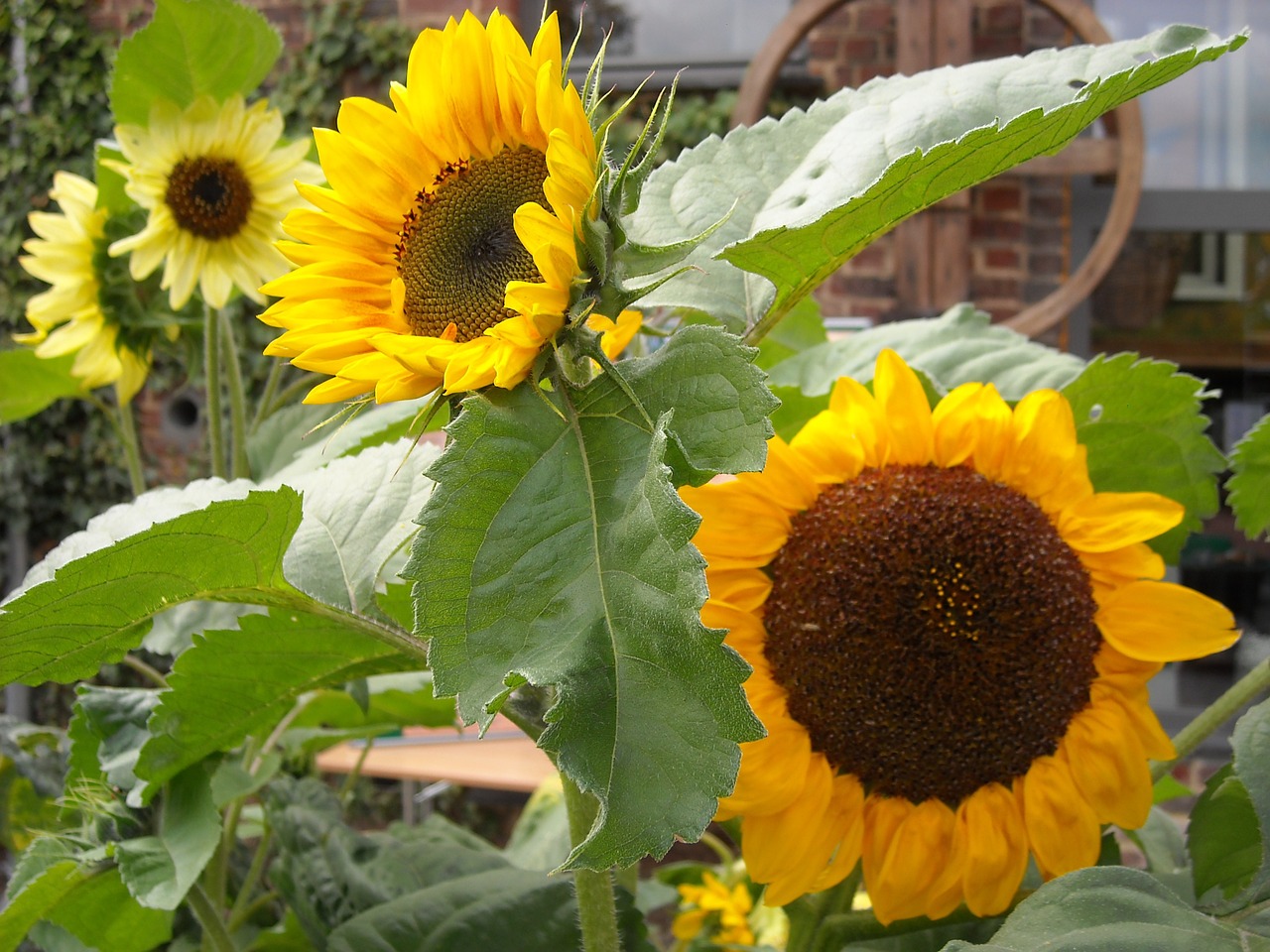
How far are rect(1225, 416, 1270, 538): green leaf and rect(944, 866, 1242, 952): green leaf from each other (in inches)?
6.0

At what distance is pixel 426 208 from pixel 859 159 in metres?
0.11

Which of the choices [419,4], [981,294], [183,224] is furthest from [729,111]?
[183,224]

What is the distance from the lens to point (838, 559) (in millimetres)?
322

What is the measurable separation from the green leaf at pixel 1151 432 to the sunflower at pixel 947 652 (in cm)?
6

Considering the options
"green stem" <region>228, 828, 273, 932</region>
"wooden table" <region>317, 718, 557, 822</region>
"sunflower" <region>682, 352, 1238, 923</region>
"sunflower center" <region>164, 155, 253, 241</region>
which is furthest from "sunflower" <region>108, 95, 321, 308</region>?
"wooden table" <region>317, 718, 557, 822</region>

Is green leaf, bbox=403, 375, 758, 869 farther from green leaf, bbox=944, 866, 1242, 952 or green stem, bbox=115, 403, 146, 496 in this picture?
green stem, bbox=115, 403, 146, 496

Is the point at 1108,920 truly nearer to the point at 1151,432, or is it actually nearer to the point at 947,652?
the point at 947,652

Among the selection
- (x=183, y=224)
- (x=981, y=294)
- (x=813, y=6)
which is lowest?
(x=981, y=294)

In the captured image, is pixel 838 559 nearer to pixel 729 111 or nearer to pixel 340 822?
pixel 340 822

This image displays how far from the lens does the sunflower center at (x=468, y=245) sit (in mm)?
303

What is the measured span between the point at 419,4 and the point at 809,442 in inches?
124

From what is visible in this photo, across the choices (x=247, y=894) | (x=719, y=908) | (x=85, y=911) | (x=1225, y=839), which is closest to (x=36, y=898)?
(x=85, y=911)

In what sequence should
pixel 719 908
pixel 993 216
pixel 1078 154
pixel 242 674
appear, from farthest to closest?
pixel 993 216 → pixel 1078 154 → pixel 719 908 → pixel 242 674

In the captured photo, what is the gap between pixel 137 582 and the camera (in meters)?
0.30
